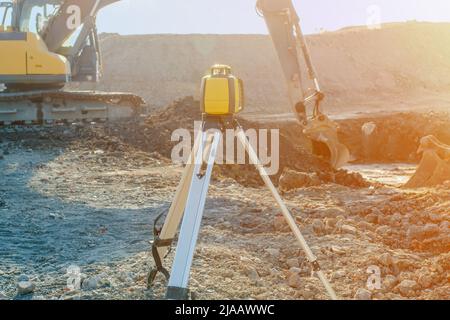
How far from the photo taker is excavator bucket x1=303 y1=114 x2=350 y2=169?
313 inches

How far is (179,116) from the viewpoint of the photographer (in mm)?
14719

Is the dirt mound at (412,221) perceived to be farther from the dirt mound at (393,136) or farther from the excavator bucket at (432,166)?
the dirt mound at (393,136)

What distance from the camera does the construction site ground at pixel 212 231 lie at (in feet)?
14.4

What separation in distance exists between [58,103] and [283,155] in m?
5.40

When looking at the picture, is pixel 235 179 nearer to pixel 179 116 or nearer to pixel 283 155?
pixel 283 155

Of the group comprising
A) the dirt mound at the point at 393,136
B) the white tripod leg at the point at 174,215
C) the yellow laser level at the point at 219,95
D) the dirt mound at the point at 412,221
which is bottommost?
the dirt mound at the point at 393,136

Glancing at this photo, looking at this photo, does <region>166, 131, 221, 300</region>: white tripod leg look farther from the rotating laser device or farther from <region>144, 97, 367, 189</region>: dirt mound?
<region>144, 97, 367, 189</region>: dirt mound

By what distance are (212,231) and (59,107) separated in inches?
372

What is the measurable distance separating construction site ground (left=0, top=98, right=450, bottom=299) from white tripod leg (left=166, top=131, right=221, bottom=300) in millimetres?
949

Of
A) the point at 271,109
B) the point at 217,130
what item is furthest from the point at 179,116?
the point at 271,109

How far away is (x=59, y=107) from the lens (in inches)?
567

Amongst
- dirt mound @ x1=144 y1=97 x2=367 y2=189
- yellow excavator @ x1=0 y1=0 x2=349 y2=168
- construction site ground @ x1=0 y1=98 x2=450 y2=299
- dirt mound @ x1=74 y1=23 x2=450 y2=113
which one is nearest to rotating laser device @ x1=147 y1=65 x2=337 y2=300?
construction site ground @ x1=0 y1=98 x2=450 y2=299

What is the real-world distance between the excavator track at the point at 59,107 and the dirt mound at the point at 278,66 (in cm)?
1401

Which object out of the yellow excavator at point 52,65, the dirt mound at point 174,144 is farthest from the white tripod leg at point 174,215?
the yellow excavator at point 52,65
